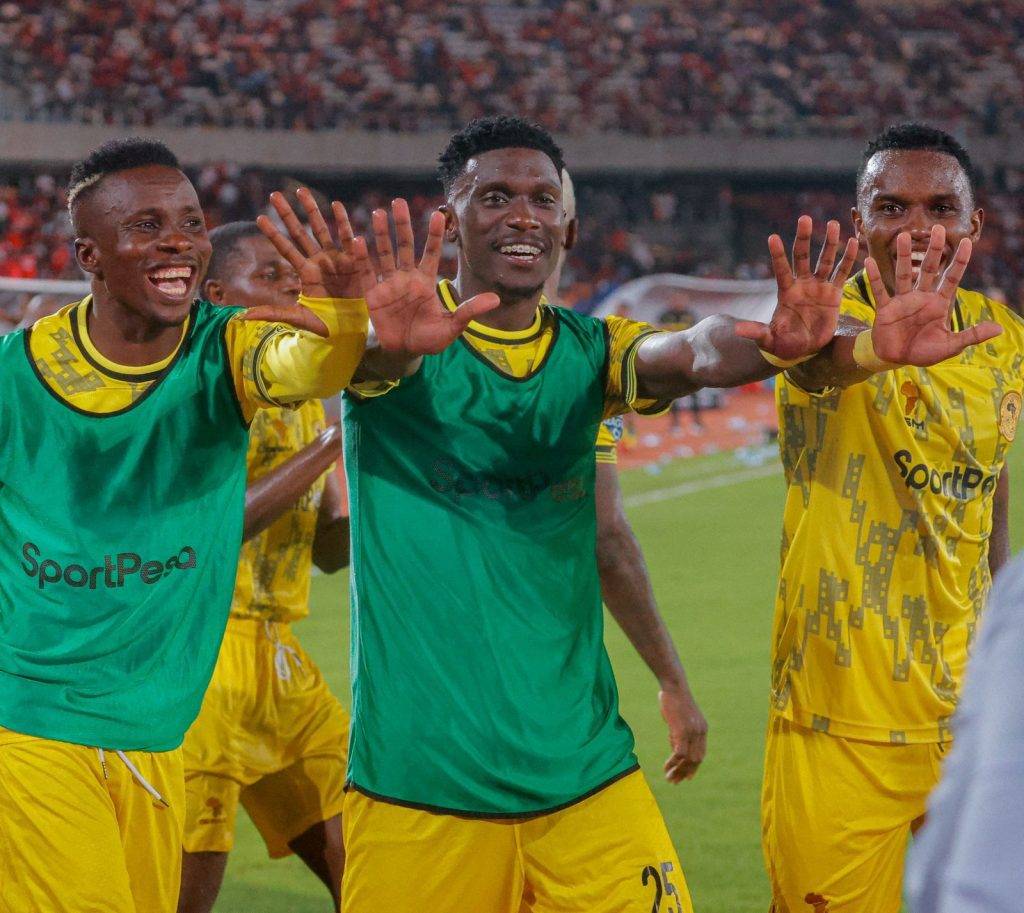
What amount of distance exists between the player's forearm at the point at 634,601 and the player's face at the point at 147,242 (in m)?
1.24

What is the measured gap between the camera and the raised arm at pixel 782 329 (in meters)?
3.23

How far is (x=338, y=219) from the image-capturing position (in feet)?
10.2

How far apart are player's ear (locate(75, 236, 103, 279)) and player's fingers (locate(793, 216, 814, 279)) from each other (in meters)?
1.65

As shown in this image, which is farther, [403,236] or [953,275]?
Answer: [953,275]

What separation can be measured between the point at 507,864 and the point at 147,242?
5.45 ft

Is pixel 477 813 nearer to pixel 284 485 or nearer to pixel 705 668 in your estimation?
pixel 284 485

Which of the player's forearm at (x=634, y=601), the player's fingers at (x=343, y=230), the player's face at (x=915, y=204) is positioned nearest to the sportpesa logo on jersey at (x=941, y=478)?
the player's face at (x=915, y=204)

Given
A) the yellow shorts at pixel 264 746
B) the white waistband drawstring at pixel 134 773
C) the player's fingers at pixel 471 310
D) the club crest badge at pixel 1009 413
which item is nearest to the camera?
the player's fingers at pixel 471 310

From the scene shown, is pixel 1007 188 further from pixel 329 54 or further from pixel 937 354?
pixel 937 354

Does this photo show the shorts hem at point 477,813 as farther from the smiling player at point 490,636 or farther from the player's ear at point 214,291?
the player's ear at point 214,291

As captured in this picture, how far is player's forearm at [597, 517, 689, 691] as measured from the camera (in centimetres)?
413

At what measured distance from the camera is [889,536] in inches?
156

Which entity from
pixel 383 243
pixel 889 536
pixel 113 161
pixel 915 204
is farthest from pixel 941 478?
pixel 113 161

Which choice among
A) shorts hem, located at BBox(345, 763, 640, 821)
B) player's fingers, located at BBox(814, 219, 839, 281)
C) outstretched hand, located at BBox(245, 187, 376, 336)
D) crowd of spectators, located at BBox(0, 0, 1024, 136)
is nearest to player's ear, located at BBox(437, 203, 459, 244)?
outstretched hand, located at BBox(245, 187, 376, 336)
